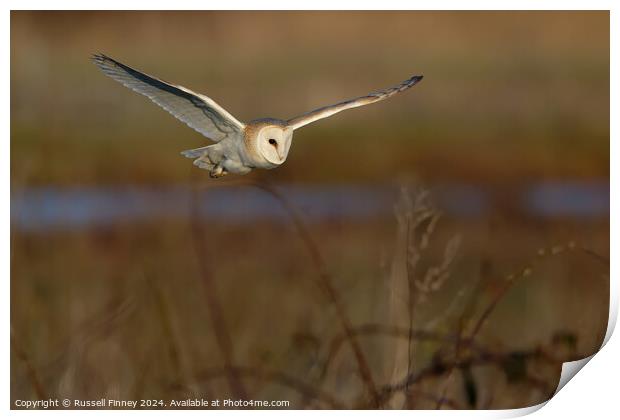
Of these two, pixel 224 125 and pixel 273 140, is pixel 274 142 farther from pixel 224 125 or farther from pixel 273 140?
pixel 224 125

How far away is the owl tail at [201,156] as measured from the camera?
2.94 meters

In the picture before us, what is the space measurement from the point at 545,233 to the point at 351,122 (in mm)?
807

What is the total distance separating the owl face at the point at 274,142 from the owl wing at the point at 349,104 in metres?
0.04

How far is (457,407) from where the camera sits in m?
2.92

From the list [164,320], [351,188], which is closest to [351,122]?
[351,188]

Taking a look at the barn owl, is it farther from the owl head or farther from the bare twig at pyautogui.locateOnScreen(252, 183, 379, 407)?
the bare twig at pyautogui.locateOnScreen(252, 183, 379, 407)

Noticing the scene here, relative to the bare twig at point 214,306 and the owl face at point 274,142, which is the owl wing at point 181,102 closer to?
the owl face at point 274,142

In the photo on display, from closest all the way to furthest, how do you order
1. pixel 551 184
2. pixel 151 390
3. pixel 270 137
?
pixel 270 137, pixel 151 390, pixel 551 184

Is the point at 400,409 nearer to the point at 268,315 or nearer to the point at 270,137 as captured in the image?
the point at 268,315

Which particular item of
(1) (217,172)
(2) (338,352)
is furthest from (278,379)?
(1) (217,172)

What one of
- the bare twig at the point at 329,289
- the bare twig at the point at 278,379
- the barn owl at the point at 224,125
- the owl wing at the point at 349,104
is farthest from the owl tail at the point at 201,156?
the bare twig at the point at 278,379

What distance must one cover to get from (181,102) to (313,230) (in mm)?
685

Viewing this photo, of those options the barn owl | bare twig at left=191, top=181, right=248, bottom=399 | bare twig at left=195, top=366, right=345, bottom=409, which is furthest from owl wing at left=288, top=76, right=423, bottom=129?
bare twig at left=195, top=366, right=345, bottom=409

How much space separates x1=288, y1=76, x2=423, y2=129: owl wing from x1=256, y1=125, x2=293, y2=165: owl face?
38 millimetres
